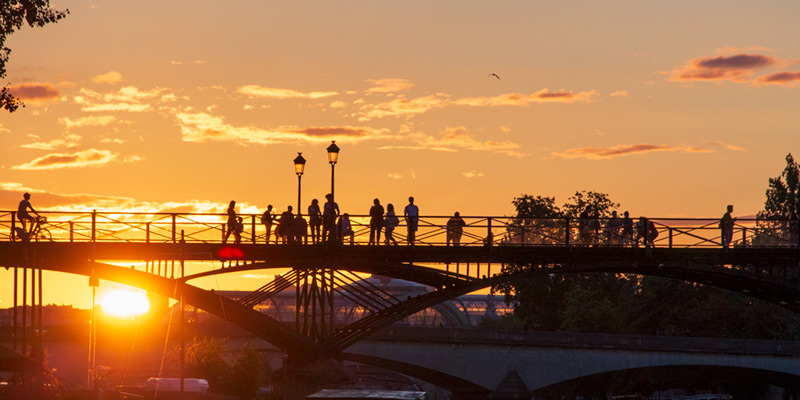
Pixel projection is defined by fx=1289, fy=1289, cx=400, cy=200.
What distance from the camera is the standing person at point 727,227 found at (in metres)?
43.0

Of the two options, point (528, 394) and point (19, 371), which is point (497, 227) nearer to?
point (19, 371)

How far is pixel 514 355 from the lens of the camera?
78438 mm

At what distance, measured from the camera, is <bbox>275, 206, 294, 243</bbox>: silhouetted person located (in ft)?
134

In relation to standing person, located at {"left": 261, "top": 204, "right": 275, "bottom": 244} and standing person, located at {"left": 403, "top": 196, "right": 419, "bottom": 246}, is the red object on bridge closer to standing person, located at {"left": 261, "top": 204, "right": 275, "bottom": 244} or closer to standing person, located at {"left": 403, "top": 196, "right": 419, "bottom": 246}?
standing person, located at {"left": 261, "top": 204, "right": 275, "bottom": 244}

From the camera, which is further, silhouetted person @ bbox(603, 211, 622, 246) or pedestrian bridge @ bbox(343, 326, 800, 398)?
pedestrian bridge @ bbox(343, 326, 800, 398)

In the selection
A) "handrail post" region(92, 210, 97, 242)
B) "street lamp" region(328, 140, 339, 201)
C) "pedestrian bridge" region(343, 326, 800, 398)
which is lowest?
"pedestrian bridge" region(343, 326, 800, 398)

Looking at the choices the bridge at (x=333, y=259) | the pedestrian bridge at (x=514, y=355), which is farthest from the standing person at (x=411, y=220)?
the pedestrian bridge at (x=514, y=355)

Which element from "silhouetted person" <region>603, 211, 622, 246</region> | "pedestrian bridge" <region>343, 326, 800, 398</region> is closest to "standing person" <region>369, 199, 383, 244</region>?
"silhouetted person" <region>603, 211, 622, 246</region>

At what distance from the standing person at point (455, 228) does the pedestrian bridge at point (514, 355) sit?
35.4 m

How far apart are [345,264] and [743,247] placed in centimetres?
1355

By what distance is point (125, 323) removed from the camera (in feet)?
279

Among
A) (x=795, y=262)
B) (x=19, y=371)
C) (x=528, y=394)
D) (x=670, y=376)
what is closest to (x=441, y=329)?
(x=528, y=394)

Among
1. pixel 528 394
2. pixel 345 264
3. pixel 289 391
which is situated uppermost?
pixel 345 264

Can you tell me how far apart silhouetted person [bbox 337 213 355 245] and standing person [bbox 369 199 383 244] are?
0.66 meters
